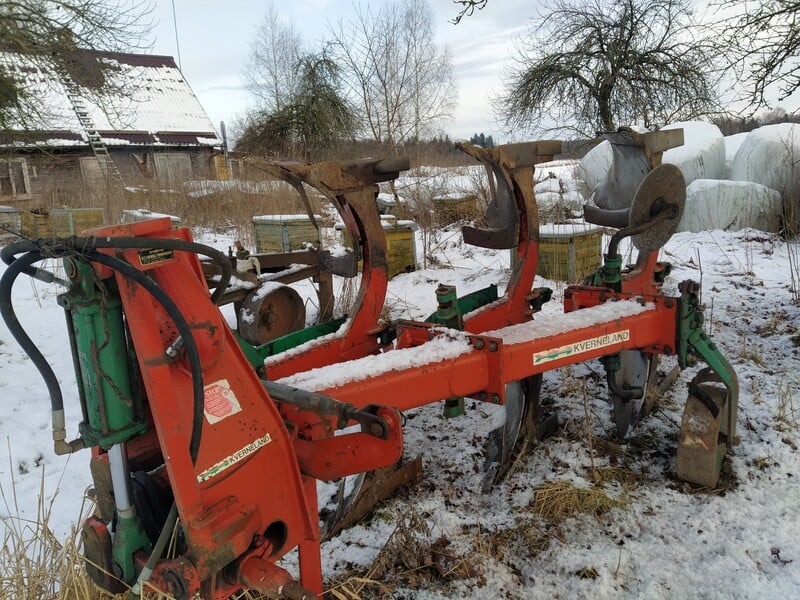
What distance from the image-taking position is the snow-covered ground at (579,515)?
93.4 inches

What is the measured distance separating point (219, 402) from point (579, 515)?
1801 millimetres

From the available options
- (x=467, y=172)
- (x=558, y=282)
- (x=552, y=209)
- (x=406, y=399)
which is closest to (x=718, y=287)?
(x=558, y=282)

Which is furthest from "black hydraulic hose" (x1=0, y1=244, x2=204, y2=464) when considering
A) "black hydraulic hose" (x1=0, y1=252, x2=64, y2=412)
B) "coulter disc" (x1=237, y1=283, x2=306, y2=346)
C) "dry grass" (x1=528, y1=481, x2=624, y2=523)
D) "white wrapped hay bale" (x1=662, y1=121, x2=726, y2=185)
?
"white wrapped hay bale" (x1=662, y1=121, x2=726, y2=185)

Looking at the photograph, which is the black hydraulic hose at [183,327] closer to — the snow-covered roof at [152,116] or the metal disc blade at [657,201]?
the metal disc blade at [657,201]

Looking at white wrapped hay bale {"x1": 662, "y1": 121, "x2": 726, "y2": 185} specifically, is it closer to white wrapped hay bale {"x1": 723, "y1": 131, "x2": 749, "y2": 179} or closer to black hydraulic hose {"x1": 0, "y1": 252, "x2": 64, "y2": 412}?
white wrapped hay bale {"x1": 723, "y1": 131, "x2": 749, "y2": 179}

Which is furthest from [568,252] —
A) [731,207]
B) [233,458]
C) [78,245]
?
[78,245]

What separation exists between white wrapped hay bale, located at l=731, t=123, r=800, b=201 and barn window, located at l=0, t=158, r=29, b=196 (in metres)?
16.0

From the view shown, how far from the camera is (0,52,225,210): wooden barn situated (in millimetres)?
8039

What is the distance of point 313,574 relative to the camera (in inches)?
77.6

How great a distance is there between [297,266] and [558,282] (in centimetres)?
270

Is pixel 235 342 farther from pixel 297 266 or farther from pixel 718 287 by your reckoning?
pixel 718 287

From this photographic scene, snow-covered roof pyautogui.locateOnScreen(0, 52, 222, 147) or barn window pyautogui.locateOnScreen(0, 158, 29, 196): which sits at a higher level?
snow-covered roof pyautogui.locateOnScreen(0, 52, 222, 147)

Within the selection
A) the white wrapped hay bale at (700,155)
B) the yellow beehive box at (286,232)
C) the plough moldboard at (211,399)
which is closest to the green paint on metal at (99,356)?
the plough moldboard at (211,399)

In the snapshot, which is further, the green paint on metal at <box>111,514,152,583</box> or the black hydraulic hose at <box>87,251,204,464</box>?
the green paint on metal at <box>111,514,152,583</box>
